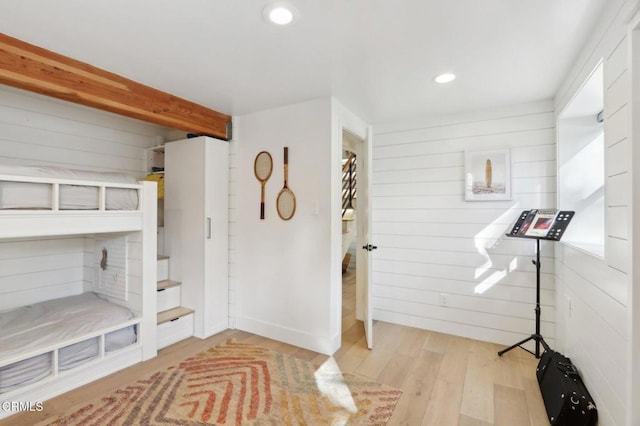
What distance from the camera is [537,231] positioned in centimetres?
239

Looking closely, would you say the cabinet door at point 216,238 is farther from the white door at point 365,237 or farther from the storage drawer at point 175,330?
the white door at point 365,237

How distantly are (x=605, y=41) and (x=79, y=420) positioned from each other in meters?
3.74

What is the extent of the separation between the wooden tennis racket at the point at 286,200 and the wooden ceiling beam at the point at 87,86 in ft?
3.03

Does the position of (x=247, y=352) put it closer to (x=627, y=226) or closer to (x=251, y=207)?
(x=251, y=207)

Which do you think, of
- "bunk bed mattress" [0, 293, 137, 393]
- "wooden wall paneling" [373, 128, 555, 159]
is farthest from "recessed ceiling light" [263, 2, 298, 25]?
"bunk bed mattress" [0, 293, 137, 393]

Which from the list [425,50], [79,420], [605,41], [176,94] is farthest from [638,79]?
[79,420]

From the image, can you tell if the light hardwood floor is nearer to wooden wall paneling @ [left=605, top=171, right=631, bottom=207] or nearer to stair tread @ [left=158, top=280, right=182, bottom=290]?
stair tread @ [left=158, top=280, right=182, bottom=290]

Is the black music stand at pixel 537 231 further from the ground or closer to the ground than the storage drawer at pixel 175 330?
further from the ground

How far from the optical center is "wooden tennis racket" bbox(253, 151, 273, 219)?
305cm

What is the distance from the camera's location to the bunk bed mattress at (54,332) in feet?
6.49

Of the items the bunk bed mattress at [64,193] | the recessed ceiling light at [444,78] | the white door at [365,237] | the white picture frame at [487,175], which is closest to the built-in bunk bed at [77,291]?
the bunk bed mattress at [64,193]

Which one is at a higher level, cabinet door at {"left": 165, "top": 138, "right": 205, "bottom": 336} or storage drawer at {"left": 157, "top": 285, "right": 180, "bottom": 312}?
cabinet door at {"left": 165, "top": 138, "right": 205, "bottom": 336}

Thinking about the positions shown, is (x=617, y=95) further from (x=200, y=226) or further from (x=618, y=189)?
(x=200, y=226)

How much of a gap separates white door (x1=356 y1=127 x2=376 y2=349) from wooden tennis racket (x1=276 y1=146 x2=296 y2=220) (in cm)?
74
